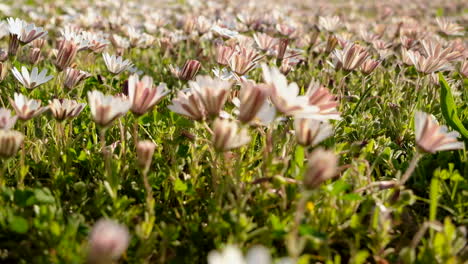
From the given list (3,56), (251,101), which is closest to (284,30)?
(3,56)

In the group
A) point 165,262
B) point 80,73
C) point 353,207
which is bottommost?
point 165,262

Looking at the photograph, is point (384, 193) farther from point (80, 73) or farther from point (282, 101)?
point (80, 73)

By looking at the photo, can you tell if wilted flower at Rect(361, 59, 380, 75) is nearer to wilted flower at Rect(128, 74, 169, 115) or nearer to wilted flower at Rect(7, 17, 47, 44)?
wilted flower at Rect(128, 74, 169, 115)

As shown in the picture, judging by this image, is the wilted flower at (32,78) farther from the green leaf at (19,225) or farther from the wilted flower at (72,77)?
the green leaf at (19,225)

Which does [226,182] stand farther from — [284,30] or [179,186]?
[284,30]

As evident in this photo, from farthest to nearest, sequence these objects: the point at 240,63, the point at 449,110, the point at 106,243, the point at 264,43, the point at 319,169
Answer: the point at 264,43, the point at 449,110, the point at 240,63, the point at 319,169, the point at 106,243

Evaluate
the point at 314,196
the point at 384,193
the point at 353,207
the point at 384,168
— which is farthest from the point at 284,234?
the point at 384,168

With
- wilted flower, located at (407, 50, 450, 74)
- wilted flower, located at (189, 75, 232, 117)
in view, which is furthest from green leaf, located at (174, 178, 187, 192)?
wilted flower, located at (407, 50, 450, 74)

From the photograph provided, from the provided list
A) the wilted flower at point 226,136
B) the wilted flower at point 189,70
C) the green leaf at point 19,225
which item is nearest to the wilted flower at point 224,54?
the wilted flower at point 189,70
